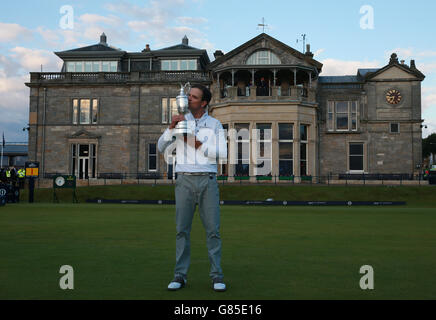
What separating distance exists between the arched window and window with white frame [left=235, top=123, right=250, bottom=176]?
5.51 metres

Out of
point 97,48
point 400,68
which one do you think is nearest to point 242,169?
point 400,68

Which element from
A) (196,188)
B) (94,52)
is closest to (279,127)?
(94,52)

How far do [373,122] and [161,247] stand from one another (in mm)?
33674

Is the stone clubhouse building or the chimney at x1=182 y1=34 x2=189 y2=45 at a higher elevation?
the chimney at x1=182 y1=34 x2=189 y2=45

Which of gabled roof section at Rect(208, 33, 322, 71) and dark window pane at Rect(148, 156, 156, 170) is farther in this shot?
dark window pane at Rect(148, 156, 156, 170)

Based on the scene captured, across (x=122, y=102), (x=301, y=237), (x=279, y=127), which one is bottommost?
(x=301, y=237)

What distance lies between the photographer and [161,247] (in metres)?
8.25

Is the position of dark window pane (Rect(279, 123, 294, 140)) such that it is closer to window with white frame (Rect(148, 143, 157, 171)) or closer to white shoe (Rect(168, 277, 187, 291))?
window with white frame (Rect(148, 143, 157, 171))

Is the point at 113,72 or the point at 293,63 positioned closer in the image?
the point at 293,63

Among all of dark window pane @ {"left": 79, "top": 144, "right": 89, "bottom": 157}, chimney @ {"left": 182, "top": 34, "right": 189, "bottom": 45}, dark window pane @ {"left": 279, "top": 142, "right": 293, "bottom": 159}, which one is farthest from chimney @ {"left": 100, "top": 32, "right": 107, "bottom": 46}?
dark window pane @ {"left": 279, "top": 142, "right": 293, "bottom": 159}

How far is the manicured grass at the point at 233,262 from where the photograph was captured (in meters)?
4.83

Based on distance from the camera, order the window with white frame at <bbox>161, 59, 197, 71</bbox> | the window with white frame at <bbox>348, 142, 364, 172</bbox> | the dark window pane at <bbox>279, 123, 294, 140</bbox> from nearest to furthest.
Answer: the dark window pane at <bbox>279, 123, 294, 140</bbox>
the window with white frame at <bbox>348, 142, 364, 172</bbox>
the window with white frame at <bbox>161, 59, 197, 71</bbox>

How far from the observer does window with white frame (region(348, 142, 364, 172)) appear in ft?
126

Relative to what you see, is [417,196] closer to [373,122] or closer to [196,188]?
[373,122]
